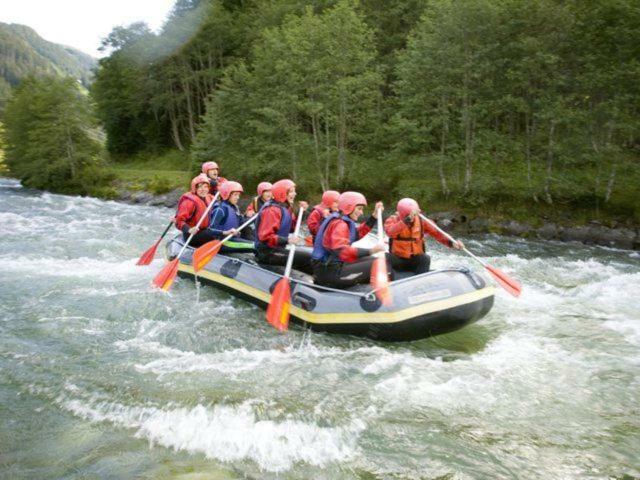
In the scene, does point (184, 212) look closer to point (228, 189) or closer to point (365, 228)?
point (228, 189)

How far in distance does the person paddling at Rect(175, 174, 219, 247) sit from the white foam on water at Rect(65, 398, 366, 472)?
5476 mm

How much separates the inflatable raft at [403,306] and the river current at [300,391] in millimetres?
292

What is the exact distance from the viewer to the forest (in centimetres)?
1647

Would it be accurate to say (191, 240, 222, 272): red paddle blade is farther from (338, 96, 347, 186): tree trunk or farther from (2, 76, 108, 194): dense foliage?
(2, 76, 108, 194): dense foliage

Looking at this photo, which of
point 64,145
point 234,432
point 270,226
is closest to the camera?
point 234,432

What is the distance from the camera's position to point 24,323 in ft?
24.9

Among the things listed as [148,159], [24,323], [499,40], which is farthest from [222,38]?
[24,323]

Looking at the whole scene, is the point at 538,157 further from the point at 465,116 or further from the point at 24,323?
the point at 24,323

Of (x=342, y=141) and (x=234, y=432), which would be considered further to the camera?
(x=342, y=141)

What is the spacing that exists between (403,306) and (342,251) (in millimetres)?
1195

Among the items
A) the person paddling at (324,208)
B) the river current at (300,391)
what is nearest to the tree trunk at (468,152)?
the river current at (300,391)

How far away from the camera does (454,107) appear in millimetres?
19453

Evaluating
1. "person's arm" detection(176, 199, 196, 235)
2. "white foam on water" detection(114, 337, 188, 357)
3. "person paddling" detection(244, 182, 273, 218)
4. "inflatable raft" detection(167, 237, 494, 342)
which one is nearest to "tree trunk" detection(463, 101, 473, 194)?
"person paddling" detection(244, 182, 273, 218)

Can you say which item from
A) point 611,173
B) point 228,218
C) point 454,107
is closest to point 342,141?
point 454,107
